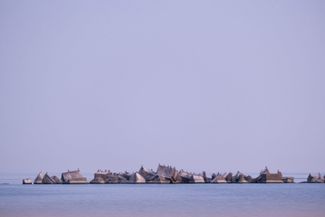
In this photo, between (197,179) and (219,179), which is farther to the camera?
(219,179)

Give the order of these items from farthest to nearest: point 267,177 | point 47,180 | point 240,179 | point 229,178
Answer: point 229,178 → point 240,179 → point 47,180 → point 267,177

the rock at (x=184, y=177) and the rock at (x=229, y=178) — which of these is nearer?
the rock at (x=184, y=177)

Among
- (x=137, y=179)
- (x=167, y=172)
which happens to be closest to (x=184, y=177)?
(x=167, y=172)

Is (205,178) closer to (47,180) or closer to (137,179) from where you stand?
(137,179)

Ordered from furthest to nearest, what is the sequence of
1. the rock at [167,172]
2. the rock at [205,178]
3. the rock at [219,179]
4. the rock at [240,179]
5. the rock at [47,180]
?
the rock at [205,178]
the rock at [219,179]
the rock at [240,179]
the rock at [47,180]
the rock at [167,172]

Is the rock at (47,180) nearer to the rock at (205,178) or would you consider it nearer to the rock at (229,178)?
Answer: the rock at (205,178)

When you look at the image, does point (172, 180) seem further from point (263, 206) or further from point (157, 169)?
point (263, 206)

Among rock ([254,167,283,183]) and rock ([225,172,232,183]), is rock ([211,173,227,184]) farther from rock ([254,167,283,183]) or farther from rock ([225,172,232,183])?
rock ([254,167,283,183])

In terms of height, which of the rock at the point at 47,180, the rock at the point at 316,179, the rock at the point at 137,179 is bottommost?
the rock at the point at 47,180

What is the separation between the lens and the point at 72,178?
10188 cm

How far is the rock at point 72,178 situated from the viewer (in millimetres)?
100644

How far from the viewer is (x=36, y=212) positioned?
143 ft

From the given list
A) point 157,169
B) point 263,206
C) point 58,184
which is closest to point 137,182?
point 157,169

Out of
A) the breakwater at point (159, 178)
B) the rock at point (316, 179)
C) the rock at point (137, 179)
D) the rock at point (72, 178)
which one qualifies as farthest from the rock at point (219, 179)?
the rock at point (72, 178)
